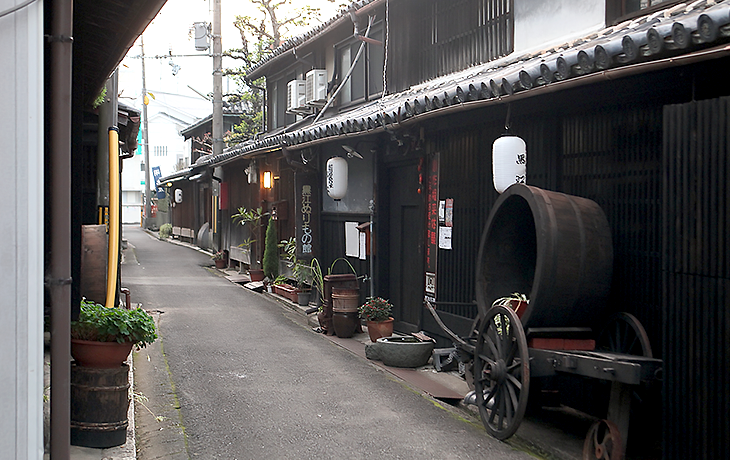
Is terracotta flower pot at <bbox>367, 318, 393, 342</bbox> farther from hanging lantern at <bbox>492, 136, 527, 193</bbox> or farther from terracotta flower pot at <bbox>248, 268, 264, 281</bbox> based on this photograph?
terracotta flower pot at <bbox>248, 268, 264, 281</bbox>

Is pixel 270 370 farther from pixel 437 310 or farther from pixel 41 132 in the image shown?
pixel 41 132

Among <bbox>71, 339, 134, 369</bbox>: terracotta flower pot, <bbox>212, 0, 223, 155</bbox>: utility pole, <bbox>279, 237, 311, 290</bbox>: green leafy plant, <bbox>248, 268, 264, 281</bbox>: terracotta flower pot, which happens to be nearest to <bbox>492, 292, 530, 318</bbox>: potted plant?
<bbox>71, 339, 134, 369</bbox>: terracotta flower pot

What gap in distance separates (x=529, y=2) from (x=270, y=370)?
6.90 meters

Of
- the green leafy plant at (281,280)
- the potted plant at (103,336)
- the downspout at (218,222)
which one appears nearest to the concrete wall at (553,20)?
the potted plant at (103,336)

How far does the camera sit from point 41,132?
135 inches

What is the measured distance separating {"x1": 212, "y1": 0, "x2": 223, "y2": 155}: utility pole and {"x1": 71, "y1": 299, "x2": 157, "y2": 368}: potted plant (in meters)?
20.0

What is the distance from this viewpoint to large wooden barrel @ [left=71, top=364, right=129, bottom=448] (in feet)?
20.4

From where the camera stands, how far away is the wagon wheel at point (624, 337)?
657 cm

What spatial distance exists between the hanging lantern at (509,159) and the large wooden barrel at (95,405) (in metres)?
5.04

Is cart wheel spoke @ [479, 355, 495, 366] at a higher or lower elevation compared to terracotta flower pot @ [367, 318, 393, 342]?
higher

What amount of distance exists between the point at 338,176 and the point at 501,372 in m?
7.79

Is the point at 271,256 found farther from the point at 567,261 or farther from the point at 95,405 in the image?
the point at 567,261

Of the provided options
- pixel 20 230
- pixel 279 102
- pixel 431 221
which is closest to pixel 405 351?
pixel 431 221

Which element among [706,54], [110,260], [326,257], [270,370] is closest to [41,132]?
[110,260]
